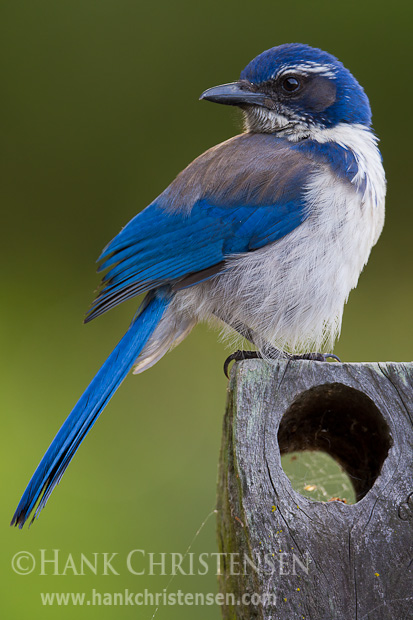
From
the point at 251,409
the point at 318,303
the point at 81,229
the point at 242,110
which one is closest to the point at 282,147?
the point at 242,110

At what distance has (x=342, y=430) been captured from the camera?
3.02 meters

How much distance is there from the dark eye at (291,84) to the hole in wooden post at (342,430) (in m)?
1.63

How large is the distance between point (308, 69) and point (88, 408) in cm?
188

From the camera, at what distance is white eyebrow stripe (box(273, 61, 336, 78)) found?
3779 mm

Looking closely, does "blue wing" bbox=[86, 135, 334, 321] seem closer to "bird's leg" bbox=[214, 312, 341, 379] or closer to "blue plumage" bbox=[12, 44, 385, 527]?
"blue plumage" bbox=[12, 44, 385, 527]

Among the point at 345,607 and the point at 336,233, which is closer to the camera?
the point at 345,607

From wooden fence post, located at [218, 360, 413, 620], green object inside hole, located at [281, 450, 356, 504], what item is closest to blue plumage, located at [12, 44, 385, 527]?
green object inside hole, located at [281, 450, 356, 504]

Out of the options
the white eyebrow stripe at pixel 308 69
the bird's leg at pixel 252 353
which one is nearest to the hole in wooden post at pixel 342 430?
the bird's leg at pixel 252 353

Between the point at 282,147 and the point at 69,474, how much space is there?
230cm

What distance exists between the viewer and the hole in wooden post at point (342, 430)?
8.66 ft

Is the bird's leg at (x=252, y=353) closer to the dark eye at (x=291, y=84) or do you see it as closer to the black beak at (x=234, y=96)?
the black beak at (x=234, y=96)

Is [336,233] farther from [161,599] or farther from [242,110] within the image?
[161,599]

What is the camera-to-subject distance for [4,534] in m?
4.39

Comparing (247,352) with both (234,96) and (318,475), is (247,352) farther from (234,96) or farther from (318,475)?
(234,96)
